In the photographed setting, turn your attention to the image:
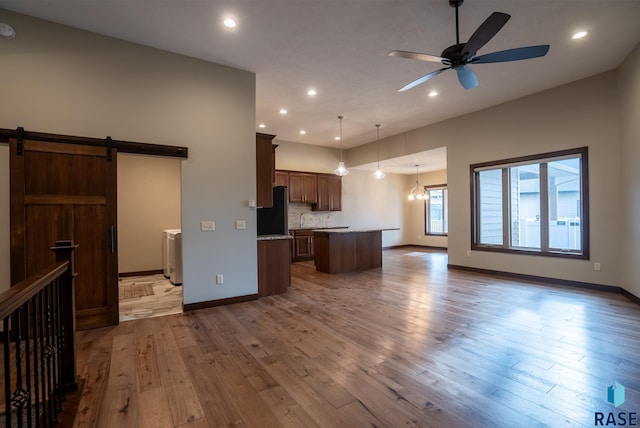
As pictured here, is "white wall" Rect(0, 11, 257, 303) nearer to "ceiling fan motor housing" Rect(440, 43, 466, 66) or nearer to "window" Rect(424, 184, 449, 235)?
"ceiling fan motor housing" Rect(440, 43, 466, 66)

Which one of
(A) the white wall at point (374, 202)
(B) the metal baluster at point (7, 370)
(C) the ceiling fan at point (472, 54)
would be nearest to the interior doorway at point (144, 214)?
(B) the metal baluster at point (7, 370)

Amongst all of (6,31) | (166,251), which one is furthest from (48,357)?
(166,251)

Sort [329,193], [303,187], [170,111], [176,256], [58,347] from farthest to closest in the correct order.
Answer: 1. [329,193]
2. [303,187]
3. [176,256]
4. [170,111]
5. [58,347]

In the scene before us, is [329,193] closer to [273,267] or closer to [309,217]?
[309,217]

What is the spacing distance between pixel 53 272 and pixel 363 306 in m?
3.25

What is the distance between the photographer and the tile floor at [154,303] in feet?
12.5

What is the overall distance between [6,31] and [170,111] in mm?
1567

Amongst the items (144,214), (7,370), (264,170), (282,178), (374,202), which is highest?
(282,178)

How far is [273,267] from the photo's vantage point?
4.71 meters

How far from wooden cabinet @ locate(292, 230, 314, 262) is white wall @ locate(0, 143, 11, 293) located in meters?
5.49

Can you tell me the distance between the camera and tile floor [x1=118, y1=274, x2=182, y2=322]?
382 centimetres

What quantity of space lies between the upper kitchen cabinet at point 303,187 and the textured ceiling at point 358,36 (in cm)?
300

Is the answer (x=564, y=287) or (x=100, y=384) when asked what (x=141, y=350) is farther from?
(x=564, y=287)

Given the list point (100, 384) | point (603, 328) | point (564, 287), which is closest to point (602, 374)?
point (603, 328)
